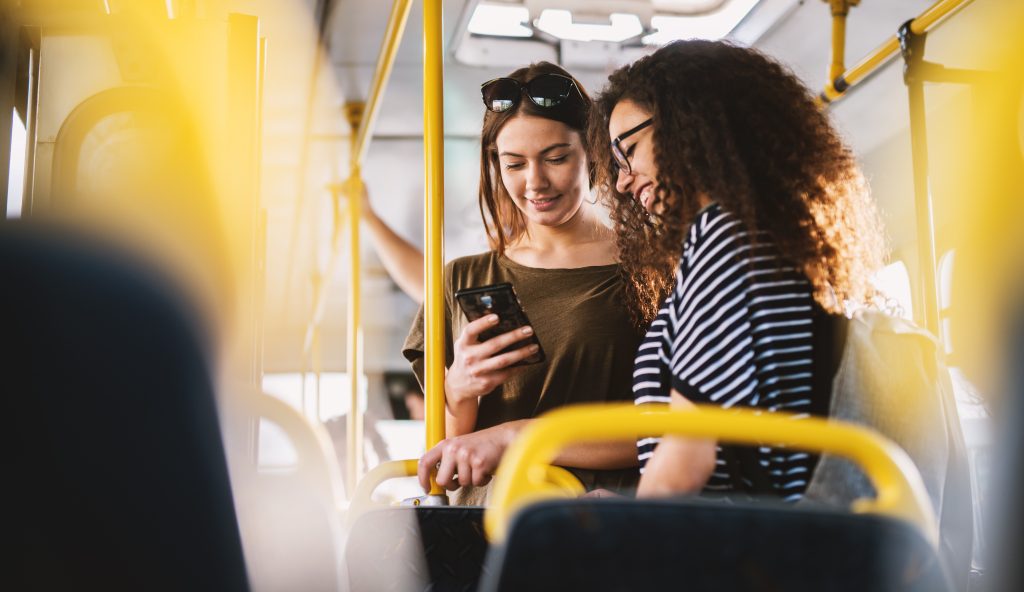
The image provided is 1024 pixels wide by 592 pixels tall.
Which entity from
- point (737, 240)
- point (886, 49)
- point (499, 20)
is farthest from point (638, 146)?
point (499, 20)

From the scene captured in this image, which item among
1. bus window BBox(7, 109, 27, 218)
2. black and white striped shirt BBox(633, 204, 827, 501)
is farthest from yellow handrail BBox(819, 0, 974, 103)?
bus window BBox(7, 109, 27, 218)

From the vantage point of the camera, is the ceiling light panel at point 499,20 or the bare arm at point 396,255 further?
the bare arm at point 396,255

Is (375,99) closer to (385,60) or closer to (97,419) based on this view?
(385,60)

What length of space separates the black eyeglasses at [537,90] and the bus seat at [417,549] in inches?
41.3

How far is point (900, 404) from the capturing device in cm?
130

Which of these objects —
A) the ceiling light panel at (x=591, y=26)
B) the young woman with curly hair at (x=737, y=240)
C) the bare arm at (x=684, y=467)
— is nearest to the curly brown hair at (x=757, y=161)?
the young woman with curly hair at (x=737, y=240)

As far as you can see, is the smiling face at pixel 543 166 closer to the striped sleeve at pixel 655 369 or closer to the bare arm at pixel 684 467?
the striped sleeve at pixel 655 369

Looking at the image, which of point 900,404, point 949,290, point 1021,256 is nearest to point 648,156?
point 900,404

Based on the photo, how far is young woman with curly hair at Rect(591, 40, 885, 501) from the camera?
1255 mm

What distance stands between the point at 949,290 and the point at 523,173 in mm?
4310

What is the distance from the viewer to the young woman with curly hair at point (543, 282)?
2.06m

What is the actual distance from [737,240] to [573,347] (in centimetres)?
89

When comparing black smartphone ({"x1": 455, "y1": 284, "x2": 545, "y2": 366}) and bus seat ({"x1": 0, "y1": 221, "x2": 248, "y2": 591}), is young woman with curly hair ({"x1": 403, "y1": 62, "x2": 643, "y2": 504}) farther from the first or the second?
bus seat ({"x1": 0, "y1": 221, "x2": 248, "y2": 591})

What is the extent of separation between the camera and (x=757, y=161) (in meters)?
1.50
